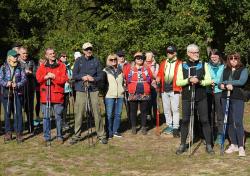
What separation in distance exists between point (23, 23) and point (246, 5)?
2271cm

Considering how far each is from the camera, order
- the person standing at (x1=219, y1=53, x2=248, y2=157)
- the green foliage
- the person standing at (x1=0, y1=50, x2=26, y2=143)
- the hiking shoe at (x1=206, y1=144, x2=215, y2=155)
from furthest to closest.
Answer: the green foliage
the person standing at (x1=0, y1=50, x2=26, y2=143)
the hiking shoe at (x1=206, y1=144, x2=215, y2=155)
the person standing at (x1=219, y1=53, x2=248, y2=157)

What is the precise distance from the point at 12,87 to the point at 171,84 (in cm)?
365

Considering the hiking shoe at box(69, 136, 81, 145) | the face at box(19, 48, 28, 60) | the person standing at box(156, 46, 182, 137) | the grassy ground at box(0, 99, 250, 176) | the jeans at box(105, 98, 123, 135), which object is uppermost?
the face at box(19, 48, 28, 60)

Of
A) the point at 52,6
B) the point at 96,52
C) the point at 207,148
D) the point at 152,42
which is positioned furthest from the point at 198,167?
the point at 52,6

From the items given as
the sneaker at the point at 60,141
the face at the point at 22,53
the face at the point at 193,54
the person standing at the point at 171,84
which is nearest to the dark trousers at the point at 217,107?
the person standing at the point at 171,84

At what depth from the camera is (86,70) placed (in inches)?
419

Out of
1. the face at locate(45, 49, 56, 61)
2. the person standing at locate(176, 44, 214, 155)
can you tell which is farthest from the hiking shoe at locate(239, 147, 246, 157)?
the face at locate(45, 49, 56, 61)

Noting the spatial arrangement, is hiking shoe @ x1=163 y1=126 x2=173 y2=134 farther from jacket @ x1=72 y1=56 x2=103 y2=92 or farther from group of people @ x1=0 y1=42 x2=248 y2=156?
jacket @ x1=72 y1=56 x2=103 y2=92

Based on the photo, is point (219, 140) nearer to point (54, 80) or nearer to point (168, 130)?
point (168, 130)

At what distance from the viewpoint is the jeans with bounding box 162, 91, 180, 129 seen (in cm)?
1135

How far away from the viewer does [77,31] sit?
24375 mm

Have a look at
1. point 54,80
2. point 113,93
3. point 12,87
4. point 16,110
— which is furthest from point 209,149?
point 12,87

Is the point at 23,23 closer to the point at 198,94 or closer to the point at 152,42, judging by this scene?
the point at 152,42

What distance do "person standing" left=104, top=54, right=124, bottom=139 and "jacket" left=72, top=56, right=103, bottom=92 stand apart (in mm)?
865
